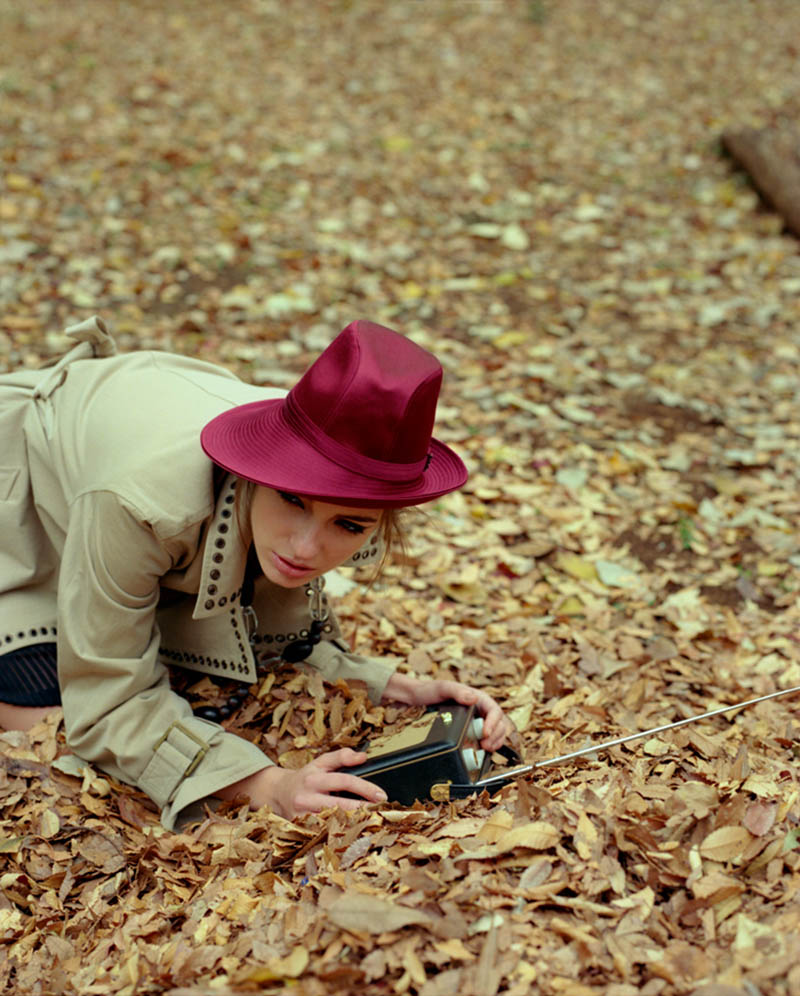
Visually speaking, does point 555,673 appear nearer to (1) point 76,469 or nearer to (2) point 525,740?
A: (2) point 525,740

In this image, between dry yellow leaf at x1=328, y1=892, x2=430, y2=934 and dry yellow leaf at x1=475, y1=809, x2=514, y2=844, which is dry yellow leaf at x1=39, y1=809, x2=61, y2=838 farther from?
dry yellow leaf at x1=475, y1=809, x2=514, y2=844

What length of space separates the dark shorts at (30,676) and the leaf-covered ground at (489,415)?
0.14m

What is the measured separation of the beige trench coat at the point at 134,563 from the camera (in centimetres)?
250

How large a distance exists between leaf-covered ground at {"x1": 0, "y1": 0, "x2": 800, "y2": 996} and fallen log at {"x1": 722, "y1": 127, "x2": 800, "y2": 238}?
17cm

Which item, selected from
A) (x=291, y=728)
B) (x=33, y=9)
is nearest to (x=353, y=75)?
(x=33, y=9)

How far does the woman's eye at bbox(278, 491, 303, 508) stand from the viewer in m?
2.35

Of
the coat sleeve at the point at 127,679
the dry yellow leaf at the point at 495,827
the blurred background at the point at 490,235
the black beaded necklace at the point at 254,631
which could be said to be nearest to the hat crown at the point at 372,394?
the coat sleeve at the point at 127,679

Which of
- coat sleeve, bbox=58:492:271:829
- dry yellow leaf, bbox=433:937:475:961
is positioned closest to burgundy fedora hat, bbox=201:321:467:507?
coat sleeve, bbox=58:492:271:829

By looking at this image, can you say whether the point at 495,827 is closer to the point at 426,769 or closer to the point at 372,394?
the point at 426,769

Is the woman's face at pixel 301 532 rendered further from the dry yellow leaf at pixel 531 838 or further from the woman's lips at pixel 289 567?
the dry yellow leaf at pixel 531 838

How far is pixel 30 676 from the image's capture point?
2.99 meters

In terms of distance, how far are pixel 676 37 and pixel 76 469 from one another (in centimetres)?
885

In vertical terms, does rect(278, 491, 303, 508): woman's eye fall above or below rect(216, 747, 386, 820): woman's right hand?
above

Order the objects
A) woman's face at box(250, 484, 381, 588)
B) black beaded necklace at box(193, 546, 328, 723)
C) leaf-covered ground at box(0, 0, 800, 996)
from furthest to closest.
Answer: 1. black beaded necklace at box(193, 546, 328, 723)
2. woman's face at box(250, 484, 381, 588)
3. leaf-covered ground at box(0, 0, 800, 996)
